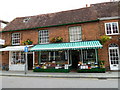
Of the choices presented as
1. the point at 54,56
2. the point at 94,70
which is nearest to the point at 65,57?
the point at 54,56

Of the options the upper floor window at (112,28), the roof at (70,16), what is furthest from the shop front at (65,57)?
the roof at (70,16)

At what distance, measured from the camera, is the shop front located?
12.3 metres

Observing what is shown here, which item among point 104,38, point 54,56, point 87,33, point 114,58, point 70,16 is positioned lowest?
point 114,58

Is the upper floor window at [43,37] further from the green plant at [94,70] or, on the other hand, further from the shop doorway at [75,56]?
the green plant at [94,70]

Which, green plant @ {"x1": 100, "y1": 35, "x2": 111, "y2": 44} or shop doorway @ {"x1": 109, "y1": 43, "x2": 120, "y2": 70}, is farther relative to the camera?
shop doorway @ {"x1": 109, "y1": 43, "x2": 120, "y2": 70}

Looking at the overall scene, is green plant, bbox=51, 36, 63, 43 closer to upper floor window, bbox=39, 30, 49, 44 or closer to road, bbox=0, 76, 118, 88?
upper floor window, bbox=39, 30, 49, 44

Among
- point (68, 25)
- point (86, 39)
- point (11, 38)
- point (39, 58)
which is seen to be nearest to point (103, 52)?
point (86, 39)

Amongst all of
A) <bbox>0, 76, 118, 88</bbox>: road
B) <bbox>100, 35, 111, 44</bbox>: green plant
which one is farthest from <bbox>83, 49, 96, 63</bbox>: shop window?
<bbox>0, 76, 118, 88</bbox>: road

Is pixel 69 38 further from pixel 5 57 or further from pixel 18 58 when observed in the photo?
pixel 5 57

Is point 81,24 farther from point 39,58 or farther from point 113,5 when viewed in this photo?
point 39,58

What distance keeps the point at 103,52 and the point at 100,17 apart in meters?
4.32

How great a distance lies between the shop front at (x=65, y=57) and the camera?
1234cm

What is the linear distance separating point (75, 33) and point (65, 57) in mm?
3315

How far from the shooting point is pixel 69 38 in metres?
14.3
